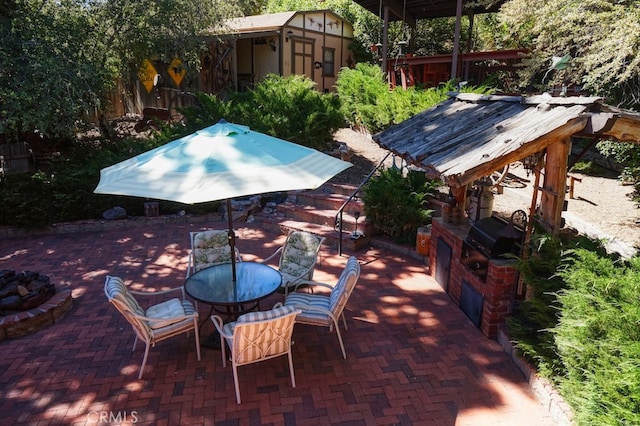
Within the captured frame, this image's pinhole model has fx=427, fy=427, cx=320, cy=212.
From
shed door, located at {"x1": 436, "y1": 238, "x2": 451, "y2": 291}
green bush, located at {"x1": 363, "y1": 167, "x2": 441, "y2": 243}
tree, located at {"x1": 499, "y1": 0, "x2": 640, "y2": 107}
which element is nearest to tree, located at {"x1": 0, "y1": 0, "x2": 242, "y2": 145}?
green bush, located at {"x1": 363, "y1": 167, "x2": 441, "y2": 243}

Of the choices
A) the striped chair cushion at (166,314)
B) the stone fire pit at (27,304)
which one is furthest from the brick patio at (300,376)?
the striped chair cushion at (166,314)

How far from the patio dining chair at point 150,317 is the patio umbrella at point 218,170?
0.96 metres

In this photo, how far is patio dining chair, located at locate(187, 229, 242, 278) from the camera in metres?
5.77

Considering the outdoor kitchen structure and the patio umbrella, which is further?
the outdoor kitchen structure

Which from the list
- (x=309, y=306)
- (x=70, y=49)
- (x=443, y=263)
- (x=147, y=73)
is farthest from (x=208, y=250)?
(x=147, y=73)

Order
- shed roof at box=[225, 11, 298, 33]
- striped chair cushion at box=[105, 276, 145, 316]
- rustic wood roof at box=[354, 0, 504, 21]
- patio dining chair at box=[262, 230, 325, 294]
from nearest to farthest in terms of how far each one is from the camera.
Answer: striped chair cushion at box=[105, 276, 145, 316] → patio dining chair at box=[262, 230, 325, 294] → rustic wood roof at box=[354, 0, 504, 21] → shed roof at box=[225, 11, 298, 33]

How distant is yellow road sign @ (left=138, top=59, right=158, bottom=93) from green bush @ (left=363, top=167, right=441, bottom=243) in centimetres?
934

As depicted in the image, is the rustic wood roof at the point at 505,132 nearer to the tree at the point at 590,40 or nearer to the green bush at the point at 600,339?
the green bush at the point at 600,339

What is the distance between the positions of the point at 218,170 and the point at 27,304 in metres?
3.31

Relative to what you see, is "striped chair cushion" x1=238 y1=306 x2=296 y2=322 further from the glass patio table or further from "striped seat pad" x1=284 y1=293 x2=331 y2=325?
the glass patio table

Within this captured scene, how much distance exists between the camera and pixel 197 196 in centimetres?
350

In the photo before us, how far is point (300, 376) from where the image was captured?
4238mm

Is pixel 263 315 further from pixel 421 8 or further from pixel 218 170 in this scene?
pixel 421 8

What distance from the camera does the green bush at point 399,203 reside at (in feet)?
24.3
